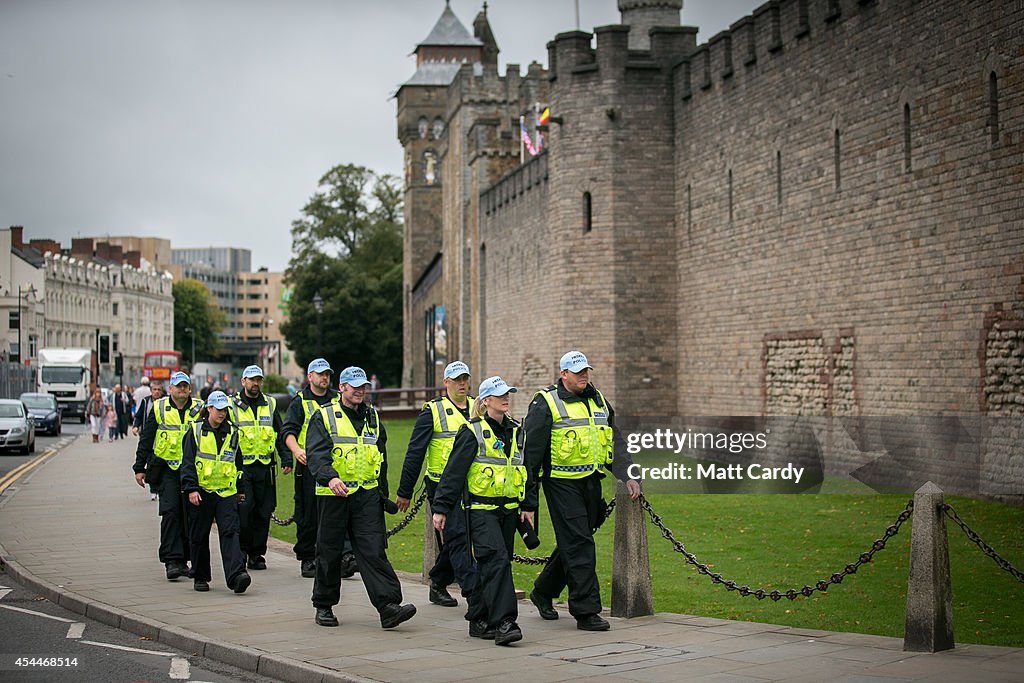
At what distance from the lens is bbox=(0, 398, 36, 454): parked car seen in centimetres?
3503

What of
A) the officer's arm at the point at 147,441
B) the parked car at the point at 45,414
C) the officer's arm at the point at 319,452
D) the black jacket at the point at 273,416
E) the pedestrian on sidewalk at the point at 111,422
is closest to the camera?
the officer's arm at the point at 319,452

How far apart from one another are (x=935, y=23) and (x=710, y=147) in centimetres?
962

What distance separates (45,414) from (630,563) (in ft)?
128

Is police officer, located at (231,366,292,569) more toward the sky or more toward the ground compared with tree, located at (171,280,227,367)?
more toward the ground

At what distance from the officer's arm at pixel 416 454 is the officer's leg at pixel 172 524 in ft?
11.8

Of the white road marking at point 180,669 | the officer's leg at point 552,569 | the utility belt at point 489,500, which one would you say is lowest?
the white road marking at point 180,669

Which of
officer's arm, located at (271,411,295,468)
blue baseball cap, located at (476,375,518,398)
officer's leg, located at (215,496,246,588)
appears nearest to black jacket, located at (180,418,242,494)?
officer's leg, located at (215,496,246,588)

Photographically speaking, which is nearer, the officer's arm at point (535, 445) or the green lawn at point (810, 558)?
the officer's arm at point (535, 445)

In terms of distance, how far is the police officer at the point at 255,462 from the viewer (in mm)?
14148

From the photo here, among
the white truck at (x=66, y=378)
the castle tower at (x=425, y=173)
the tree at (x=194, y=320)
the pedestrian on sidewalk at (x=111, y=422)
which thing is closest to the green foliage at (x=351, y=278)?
the castle tower at (x=425, y=173)

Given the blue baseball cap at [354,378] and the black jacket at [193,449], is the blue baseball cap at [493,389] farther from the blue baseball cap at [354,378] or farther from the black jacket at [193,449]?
the black jacket at [193,449]

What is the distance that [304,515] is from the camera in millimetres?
13367

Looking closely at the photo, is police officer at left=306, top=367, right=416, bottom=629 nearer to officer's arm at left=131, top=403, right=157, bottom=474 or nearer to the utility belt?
the utility belt

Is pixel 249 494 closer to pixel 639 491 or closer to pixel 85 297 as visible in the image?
pixel 639 491
